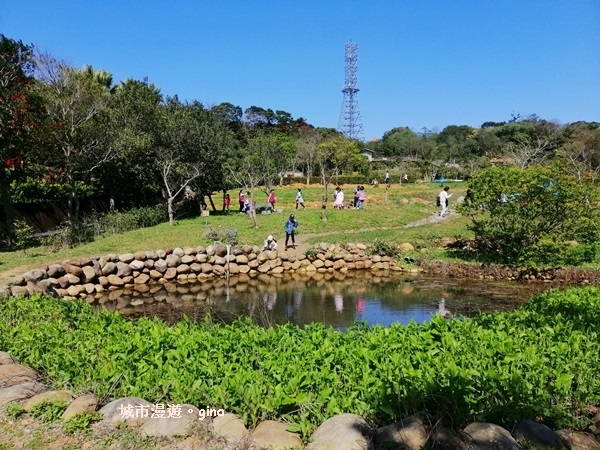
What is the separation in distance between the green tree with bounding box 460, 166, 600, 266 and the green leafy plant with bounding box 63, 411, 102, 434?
13060 mm

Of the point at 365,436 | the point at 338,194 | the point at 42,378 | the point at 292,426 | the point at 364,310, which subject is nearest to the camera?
the point at 365,436

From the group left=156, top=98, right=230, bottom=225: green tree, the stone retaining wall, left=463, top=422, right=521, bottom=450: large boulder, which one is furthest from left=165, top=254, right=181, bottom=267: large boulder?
left=463, top=422, right=521, bottom=450: large boulder

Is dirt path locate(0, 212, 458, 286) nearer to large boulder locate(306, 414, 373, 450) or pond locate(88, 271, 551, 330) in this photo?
→ pond locate(88, 271, 551, 330)

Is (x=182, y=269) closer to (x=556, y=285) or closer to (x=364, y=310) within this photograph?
(x=364, y=310)

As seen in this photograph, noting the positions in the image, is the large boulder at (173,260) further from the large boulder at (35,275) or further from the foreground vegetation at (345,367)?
the foreground vegetation at (345,367)

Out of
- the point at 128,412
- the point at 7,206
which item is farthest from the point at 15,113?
the point at 128,412

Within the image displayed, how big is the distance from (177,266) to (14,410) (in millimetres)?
10188

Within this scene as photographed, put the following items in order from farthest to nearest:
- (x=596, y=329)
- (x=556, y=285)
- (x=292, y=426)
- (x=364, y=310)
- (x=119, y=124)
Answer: (x=119, y=124)
(x=556, y=285)
(x=364, y=310)
(x=596, y=329)
(x=292, y=426)

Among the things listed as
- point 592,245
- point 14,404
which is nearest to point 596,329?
point 14,404

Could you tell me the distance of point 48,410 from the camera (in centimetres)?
411

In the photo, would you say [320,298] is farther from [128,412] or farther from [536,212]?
[128,412]

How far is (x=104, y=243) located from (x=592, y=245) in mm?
15988

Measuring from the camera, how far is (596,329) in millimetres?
5711

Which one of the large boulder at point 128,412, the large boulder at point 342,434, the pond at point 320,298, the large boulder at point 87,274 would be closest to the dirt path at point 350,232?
the pond at point 320,298
